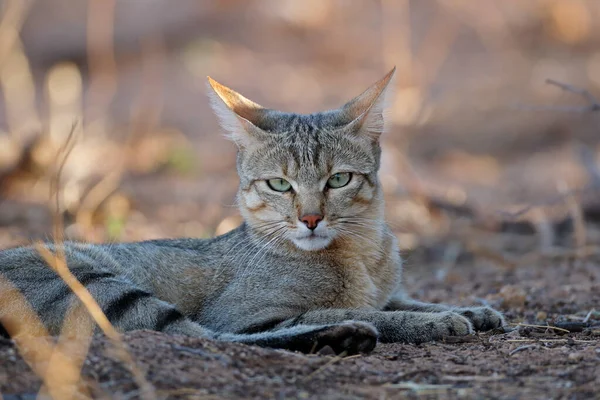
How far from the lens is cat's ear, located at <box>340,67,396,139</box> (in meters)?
5.34

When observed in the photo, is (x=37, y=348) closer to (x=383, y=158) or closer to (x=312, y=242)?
(x=312, y=242)

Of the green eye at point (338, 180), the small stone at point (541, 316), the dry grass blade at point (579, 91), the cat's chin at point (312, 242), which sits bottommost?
the small stone at point (541, 316)

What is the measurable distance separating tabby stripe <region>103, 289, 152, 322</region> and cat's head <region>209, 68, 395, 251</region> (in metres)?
1.04

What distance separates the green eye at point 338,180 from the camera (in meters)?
5.18

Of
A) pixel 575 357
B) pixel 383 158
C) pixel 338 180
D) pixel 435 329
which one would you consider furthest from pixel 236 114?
pixel 383 158

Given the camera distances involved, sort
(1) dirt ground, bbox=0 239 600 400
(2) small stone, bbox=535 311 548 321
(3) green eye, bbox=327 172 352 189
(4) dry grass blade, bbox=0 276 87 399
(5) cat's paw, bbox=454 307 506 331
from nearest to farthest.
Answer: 1. (4) dry grass blade, bbox=0 276 87 399
2. (1) dirt ground, bbox=0 239 600 400
3. (5) cat's paw, bbox=454 307 506 331
4. (3) green eye, bbox=327 172 352 189
5. (2) small stone, bbox=535 311 548 321

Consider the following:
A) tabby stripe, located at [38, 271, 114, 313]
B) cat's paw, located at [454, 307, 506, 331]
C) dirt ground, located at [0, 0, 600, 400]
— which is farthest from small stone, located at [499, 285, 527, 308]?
tabby stripe, located at [38, 271, 114, 313]

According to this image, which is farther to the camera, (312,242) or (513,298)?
(513,298)

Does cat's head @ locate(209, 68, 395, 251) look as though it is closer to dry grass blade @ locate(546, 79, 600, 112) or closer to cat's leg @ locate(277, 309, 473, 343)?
cat's leg @ locate(277, 309, 473, 343)

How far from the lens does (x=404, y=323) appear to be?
4.80 meters

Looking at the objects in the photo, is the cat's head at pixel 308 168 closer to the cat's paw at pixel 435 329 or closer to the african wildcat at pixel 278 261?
the african wildcat at pixel 278 261

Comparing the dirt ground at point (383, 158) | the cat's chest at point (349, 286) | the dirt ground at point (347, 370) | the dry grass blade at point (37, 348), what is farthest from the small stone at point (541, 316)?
the dry grass blade at point (37, 348)

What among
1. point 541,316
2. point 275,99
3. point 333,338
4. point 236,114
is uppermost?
point 275,99

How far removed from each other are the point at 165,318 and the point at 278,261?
0.98 m
